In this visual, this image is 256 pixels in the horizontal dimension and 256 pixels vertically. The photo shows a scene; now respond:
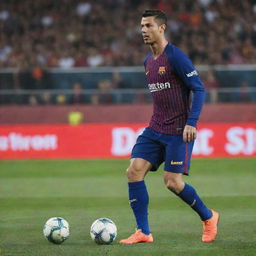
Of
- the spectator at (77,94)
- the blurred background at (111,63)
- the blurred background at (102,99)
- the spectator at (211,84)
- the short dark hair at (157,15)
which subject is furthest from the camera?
Answer: the spectator at (77,94)

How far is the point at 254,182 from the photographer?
13398 mm

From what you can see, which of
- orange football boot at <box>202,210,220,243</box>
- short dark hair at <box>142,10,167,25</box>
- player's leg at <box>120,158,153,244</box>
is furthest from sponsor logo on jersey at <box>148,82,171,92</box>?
orange football boot at <box>202,210,220,243</box>

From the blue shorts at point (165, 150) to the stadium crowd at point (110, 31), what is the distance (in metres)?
12.5

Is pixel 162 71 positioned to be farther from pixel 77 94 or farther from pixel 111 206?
pixel 77 94

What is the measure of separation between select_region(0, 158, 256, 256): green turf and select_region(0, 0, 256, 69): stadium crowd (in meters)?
4.01

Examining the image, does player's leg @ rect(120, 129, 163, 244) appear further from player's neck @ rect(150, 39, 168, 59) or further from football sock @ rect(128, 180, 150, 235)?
player's neck @ rect(150, 39, 168, 59)

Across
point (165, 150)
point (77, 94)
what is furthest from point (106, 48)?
point (165, 150)

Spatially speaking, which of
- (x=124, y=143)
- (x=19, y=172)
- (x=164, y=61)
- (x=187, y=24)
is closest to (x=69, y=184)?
(x=19, y=172)

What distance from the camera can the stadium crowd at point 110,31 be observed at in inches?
813

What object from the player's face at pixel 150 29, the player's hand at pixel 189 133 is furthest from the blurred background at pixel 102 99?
the player's face at pixel 150 29

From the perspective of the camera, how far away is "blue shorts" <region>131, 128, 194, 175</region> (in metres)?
7.60

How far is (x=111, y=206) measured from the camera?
1072cm

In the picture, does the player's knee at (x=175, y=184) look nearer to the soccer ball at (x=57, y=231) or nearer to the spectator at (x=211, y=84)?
the soccer ball at (x=57, y=231)

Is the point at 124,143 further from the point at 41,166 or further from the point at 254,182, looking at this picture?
the point at 254,182
